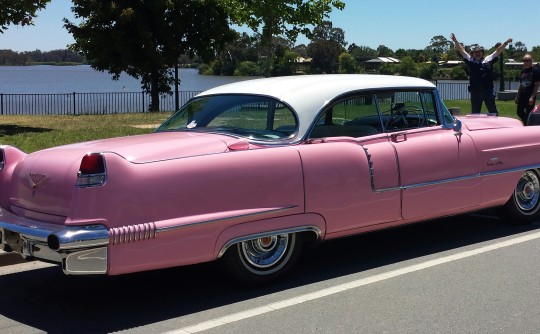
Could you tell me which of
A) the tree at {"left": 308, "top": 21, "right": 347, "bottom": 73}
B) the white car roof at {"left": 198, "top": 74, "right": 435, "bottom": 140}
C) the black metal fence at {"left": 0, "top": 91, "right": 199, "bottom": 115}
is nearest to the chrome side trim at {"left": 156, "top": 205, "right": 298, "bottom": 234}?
the white car roof at {"left": 198, "top": 74, "right": 435, "bottom": 140}

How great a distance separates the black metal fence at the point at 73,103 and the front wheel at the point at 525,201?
2047cm

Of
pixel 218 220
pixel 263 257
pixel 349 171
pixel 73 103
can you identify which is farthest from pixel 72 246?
pixel 73 103

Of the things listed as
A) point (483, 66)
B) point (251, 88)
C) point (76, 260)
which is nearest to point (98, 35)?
point (483, 66)

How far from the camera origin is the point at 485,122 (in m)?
7.26

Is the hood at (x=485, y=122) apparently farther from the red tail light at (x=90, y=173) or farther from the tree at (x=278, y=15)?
the tree at (x=278, y=15)

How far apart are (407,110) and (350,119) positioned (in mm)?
732

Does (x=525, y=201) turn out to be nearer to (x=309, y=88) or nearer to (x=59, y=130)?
(x=309, y=88)

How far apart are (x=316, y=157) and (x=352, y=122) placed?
87 cm

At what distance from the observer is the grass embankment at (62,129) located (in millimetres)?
13008

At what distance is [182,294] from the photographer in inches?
214

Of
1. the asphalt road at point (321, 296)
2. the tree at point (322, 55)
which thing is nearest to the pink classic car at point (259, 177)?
the asphalt road at point (321, 296)

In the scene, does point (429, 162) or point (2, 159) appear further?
point (429, 162)

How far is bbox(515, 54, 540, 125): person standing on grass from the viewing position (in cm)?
Result: 1291

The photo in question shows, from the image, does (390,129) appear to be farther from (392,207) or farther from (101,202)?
(101,202)
